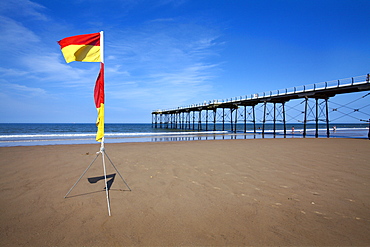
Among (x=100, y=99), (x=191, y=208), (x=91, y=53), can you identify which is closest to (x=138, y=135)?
(x=91, y=53)

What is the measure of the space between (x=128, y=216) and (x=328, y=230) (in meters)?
3.30

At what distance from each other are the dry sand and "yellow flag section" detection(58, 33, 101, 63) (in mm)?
3118

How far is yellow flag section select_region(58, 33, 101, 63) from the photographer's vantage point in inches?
180

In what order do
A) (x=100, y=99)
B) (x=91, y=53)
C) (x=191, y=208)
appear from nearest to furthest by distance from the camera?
1. (x=191, y=208)
2. (x=100, y=99)
3. (x=91, y=53)

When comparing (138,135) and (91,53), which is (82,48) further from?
(138,135)

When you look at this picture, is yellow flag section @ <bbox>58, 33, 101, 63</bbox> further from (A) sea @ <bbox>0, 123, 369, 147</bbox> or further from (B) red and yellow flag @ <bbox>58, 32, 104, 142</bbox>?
(A) sea @ <bbox>0, 123, 369, 147</bbox>

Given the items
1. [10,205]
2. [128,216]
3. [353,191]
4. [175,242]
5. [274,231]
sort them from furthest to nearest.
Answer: [353,191], [10,205], [128,216], [274,231], [175,242]

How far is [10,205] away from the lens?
4332 millimetres

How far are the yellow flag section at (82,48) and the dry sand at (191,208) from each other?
312 cm

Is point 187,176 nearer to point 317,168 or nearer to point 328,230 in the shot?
point 328,230

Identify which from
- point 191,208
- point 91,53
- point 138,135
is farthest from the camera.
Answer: point 138,135

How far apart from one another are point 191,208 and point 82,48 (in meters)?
4.12

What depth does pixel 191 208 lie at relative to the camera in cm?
419

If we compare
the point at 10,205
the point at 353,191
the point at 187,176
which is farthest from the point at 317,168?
the point at 10,205
